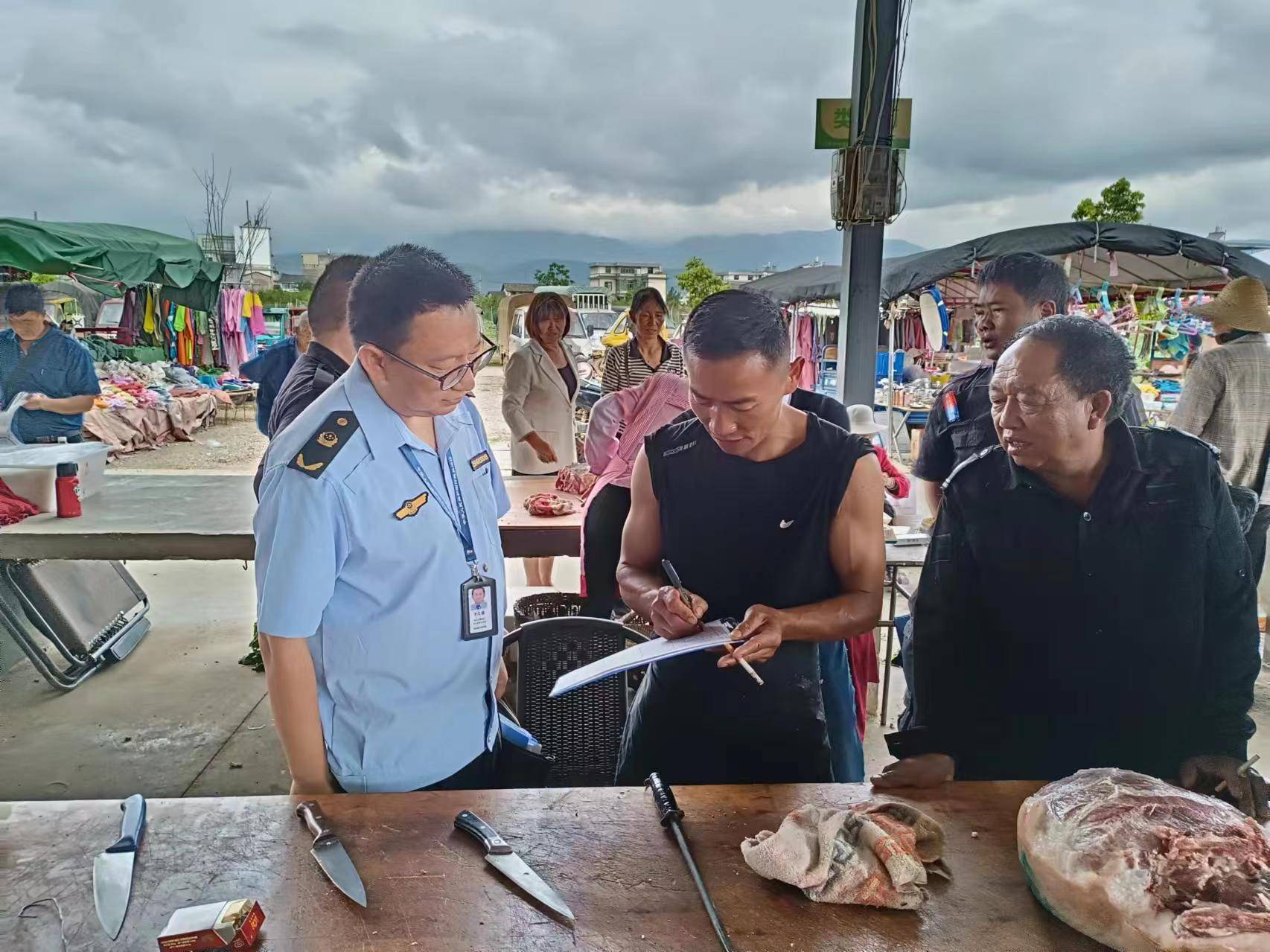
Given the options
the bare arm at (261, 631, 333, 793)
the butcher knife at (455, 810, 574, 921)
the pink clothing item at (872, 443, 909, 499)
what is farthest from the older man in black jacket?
the pink clothing item at (872, 443, 909, 499)

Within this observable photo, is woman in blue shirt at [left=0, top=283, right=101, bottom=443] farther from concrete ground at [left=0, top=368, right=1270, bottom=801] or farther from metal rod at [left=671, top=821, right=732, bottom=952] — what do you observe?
metal rod at [left=671, top=821, right=732, bottom=952]

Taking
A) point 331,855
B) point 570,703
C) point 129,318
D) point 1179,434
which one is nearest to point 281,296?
point 129,318

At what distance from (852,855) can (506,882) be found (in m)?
0.53

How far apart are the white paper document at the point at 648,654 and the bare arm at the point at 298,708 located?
0.44 meters

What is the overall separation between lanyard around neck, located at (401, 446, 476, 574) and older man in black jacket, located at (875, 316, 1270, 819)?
3.01 ft

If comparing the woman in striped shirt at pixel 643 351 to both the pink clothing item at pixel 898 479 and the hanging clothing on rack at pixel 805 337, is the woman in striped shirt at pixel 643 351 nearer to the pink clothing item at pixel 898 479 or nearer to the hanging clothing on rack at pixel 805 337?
the pink clothing item at pixel 898 479

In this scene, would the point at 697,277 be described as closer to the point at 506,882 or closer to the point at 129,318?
the point at 129,318

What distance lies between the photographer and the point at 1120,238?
26.5 feet

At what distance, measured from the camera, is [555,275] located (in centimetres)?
3128

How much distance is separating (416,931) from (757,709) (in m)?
0.84

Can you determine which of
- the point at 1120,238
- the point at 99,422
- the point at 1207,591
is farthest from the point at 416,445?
the point at 99,422

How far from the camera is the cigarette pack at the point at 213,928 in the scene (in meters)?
1.05

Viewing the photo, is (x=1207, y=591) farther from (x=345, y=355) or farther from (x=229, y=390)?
(x=229, y=390)

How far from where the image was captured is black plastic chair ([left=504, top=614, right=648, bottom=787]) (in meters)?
2.70
